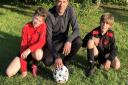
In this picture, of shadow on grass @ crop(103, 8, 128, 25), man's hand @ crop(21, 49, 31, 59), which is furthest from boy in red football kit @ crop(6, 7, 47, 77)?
shadow on grass @ crop(103, 8, 128, 25)

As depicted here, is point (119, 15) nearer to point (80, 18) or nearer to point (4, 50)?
point (80, 18)

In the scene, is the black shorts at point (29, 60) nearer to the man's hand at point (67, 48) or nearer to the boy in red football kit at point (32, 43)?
the boy in red football kit at point (32, 43)

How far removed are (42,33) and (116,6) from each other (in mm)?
7893

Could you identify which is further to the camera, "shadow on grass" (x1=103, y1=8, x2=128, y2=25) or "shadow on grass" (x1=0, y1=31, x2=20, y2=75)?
"shadow on grass" (x1=103, y1=8, x2=128, y2=25)

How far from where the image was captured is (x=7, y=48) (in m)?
8.04

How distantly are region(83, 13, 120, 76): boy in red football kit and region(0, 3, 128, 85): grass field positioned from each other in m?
0.19

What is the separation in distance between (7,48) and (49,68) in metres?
1.49

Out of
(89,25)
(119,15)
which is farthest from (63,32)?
(119,15)

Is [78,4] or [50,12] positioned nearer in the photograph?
[50,12]

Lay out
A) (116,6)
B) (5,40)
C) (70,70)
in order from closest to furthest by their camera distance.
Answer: (70,70) < (5,40) < (116,6)

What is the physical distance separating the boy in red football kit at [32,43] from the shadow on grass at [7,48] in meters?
0.40

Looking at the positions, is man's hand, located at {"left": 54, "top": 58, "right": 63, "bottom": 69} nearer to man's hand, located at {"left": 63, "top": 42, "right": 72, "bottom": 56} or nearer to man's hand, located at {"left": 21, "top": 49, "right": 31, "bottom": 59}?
man's hand, located at {"left": 63, "top": 42, "right": 72, "bottom": 56}

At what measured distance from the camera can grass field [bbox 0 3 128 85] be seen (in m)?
6.59

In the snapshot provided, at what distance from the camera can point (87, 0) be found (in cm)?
1092
